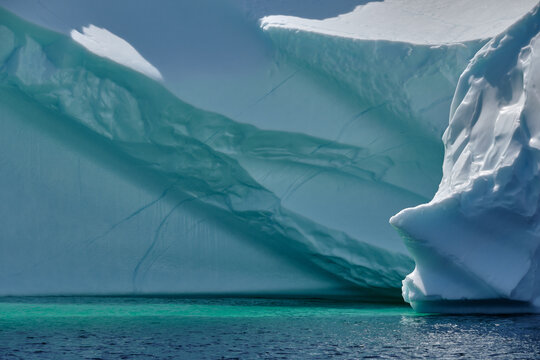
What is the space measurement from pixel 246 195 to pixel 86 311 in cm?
247

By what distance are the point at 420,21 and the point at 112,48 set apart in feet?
12.2

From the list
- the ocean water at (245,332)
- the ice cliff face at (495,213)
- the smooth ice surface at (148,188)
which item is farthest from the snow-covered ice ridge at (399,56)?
the ocean water at (245,332)

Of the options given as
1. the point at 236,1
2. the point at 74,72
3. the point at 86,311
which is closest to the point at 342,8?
the point at 236,1

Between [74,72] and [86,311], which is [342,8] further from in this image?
[86,311]

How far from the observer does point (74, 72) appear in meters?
7.90

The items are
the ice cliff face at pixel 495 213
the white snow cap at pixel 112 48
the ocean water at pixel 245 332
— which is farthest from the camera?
the white snow cap at pixel 112 48

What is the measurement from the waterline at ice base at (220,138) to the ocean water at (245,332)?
2.78ft

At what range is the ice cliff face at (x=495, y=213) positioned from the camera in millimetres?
6270

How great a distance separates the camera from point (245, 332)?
5.37m

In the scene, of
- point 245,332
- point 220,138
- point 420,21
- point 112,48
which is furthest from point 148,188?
point 420,21

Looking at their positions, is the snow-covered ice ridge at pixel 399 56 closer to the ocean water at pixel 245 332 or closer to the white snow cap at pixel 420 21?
the white snow cap at pixel 420 21

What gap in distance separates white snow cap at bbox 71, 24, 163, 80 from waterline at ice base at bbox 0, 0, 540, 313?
0.07ft

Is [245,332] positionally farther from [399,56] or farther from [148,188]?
[399,56]

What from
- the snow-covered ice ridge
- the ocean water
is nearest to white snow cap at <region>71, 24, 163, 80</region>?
the snow-covered ice ridge
